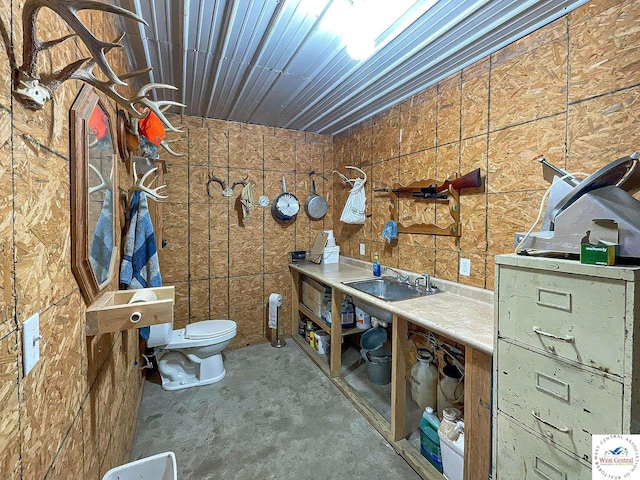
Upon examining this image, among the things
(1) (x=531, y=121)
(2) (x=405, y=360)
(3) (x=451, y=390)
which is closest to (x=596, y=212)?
(1) (x=531, y=121)

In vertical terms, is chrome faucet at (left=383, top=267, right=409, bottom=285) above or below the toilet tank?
above

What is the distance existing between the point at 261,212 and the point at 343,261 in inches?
46.0

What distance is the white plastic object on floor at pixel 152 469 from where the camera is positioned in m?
1.26

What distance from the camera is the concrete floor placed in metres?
1.69

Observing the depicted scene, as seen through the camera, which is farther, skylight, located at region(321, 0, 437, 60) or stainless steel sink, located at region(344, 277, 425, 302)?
stainless steel sink, located at region(344, 277, 425, 302)

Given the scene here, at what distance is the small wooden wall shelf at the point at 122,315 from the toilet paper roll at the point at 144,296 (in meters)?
0.10

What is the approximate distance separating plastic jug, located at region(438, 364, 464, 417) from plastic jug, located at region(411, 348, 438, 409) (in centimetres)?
8

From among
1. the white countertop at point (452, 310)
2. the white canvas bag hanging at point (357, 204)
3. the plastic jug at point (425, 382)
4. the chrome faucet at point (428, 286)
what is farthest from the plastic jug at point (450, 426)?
the white canvas bag hanging at point (357, 204)

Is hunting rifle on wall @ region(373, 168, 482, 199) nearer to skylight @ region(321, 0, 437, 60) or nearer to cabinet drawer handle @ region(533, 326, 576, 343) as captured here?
skylight @ region(321, 0, 437, 60)

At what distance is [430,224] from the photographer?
2354 millimetres

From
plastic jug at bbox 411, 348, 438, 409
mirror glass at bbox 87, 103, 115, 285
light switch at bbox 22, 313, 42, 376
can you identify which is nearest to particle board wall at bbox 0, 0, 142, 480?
light switch at bbox 22, 313, 42, 376

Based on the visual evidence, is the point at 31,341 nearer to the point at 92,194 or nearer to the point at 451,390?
the point at 92,194

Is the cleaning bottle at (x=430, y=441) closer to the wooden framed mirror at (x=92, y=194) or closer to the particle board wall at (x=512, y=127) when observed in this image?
the particle board wall at (x=512, y=127)

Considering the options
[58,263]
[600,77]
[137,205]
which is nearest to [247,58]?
[137,205]
